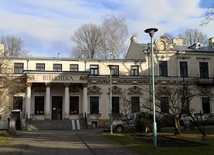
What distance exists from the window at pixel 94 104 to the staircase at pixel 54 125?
3.94 metres

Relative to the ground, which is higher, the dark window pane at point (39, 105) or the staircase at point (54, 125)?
the dark window pane at point (39, 105)

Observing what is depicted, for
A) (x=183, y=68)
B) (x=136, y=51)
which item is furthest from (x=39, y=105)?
(x=183, y=68)

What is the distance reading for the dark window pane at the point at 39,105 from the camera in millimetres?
39781

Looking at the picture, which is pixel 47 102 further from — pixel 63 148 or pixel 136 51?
pixel 63 148

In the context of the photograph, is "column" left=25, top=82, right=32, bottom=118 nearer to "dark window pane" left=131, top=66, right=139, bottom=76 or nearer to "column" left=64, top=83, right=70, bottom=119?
"column" left=64, top=83, right=70, bottom=119

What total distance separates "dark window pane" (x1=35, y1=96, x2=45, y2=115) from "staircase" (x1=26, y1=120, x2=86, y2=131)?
2895 mm

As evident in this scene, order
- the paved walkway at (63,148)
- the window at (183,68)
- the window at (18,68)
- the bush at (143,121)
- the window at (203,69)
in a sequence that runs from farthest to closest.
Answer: the window at (203,69) → the window at (183,68) → the window at (18,68) → the bush at (143,121) → the paved walkway at (63,148)

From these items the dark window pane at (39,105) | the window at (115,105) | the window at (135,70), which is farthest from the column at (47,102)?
the window at (135,70)

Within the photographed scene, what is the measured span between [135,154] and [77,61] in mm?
29757

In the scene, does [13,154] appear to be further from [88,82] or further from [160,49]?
[160,49]

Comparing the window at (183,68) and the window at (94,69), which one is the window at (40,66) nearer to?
the window at (94,69)

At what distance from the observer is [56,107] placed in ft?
135

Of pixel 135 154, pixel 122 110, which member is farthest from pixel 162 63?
pixel 135 154

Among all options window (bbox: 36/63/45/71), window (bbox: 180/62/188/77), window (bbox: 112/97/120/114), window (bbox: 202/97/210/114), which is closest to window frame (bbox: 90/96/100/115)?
window (bbox: 112/97/120/114)
